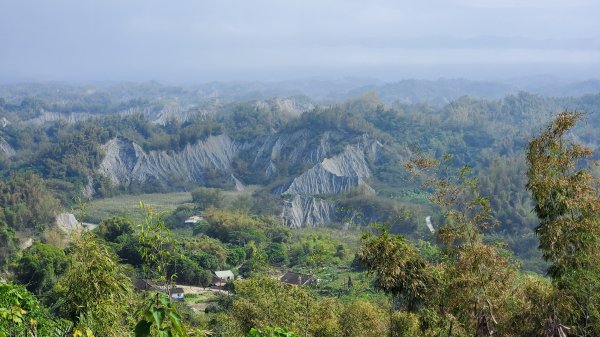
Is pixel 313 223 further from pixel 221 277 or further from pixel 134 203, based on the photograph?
pixel 221 277

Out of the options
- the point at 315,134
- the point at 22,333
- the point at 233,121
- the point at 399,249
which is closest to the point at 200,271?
the point at 399,249

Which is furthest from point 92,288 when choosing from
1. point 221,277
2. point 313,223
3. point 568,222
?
point 313,223

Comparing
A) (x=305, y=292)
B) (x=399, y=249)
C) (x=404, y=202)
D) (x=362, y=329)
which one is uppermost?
(x=399, y=249)

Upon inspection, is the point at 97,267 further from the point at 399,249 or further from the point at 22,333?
the point at 399,249

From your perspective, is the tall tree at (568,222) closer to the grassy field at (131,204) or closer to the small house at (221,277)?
the small house at (221,277)

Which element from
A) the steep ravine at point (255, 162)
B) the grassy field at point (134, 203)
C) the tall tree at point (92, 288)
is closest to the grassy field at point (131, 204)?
the grassy field at point (134, 203)
